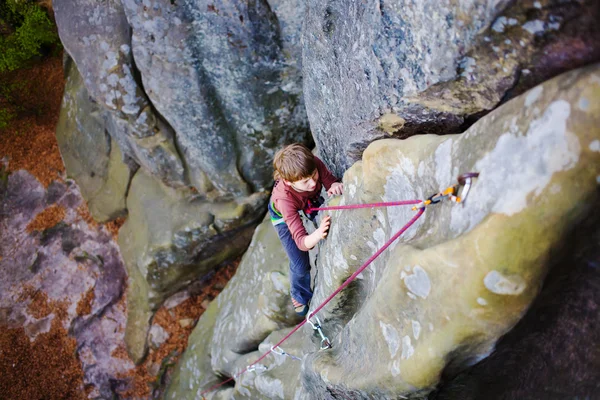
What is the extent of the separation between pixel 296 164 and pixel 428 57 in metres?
1.55

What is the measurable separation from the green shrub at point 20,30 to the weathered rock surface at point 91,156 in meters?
0.94

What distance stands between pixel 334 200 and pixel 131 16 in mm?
4117

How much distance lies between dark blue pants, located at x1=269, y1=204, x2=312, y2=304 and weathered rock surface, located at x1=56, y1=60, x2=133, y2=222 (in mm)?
5770

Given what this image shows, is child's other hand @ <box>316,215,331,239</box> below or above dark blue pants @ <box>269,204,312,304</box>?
above

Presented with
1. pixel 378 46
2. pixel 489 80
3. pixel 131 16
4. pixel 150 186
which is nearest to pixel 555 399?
pixel 489 80

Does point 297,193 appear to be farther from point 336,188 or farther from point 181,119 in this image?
point 181,119

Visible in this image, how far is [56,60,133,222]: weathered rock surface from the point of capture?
985 cm

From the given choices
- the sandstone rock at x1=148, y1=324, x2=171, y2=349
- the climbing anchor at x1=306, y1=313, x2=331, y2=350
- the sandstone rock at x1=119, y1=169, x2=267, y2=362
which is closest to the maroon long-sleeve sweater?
the climbing anchor at x1=306, y1=313, x2=331, y2=350

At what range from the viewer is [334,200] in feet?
14.2

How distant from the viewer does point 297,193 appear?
439 centimetres

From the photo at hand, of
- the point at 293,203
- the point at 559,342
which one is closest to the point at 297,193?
the point at 293,203

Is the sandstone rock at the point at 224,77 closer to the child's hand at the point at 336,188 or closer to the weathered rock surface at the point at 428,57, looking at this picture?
the weathered rock surface at the point at 428,57

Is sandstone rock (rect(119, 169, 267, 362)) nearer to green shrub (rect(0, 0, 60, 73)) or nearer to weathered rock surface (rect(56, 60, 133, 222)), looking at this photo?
weathered rock surface (rect(56, 60, 133, 222))

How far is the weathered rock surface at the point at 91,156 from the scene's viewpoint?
9852 mm
